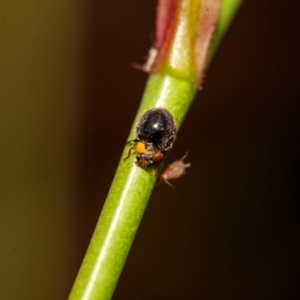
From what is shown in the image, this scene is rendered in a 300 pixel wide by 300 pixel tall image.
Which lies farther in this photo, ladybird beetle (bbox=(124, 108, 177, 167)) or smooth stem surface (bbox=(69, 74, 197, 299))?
ladybird beetle (bbox=(124, 108, 177, 167))

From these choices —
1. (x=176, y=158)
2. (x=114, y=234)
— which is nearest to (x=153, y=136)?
(x=114, y=234)

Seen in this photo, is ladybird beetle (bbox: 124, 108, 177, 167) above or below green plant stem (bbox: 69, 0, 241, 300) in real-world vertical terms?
above

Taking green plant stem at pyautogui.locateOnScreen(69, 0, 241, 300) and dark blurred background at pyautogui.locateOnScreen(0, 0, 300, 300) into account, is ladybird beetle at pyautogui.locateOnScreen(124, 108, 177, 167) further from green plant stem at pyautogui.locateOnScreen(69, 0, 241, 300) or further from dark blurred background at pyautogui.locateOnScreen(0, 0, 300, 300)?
dark blurred background at pyautogui.locateOnScreen(0, 0, 300, 300)

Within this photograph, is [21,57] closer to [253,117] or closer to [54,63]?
[54,63]

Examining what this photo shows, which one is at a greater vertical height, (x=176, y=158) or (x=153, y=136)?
(x=153, y=136)

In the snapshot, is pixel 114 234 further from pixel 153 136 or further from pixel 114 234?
pixel 153 136

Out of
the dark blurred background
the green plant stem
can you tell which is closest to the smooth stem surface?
the green plant stem

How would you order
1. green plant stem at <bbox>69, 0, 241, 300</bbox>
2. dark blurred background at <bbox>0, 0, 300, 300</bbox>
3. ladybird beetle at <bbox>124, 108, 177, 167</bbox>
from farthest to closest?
1. dark blurred background at <bbox>0, 0, 300, 300</bbox>
2. ladybird beetle at <bbox>124, 108, 177, 167</bbox>
3. green plant stem at <bbox>69, 0, 241, 300</bbox>

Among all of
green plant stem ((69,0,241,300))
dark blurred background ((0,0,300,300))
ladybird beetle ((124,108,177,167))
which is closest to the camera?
green plant stem ((69,0,241,300))
